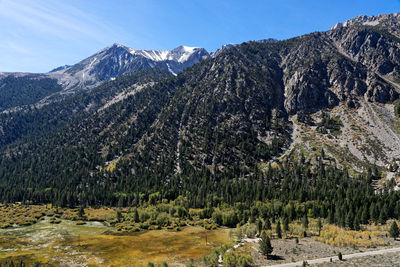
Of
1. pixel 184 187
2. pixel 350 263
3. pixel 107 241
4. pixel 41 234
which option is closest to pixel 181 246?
pixel 107 241

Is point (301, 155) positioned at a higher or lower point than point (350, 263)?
higher

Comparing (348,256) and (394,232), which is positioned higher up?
(394,232)

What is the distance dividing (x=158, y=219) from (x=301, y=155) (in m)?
118

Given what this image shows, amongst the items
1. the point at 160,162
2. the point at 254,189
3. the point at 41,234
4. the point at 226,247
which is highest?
the point at 160,162

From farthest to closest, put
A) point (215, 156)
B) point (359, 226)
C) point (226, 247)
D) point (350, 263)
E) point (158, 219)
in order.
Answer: point (215, 156) < point (158, 219) < point (359, 226) < point (226, 247) < point (350, 263)

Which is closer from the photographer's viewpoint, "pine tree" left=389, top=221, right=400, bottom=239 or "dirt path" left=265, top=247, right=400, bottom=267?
"dirt path" left=265, top=247, right=400, bottom=267

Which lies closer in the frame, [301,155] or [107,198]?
[107,198]

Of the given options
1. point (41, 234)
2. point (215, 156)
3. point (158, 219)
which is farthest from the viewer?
point (215, 156)

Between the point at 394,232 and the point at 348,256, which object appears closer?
the point at 348,256

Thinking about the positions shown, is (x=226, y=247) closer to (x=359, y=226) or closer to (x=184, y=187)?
(x=359, y=226)

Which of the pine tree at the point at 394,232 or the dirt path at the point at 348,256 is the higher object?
the pine tree at the point at 394,232

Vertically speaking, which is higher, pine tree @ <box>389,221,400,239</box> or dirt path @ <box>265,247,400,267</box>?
pine tree @ <box>389,221,400,239</box>

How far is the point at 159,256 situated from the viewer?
74500 mm

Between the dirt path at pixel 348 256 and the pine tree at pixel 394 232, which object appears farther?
the pine tree at pixel 394 232
